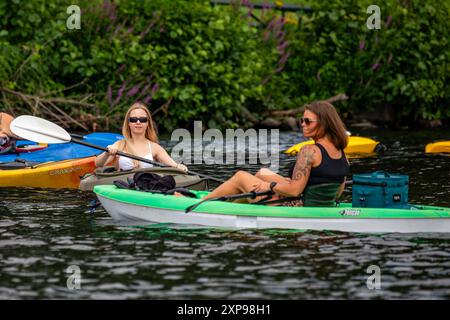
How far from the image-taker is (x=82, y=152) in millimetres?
15008

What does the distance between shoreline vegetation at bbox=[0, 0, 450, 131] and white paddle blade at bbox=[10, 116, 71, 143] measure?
6370mm

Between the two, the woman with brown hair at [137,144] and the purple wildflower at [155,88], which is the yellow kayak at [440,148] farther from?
the woman with brown hair at [137,144]

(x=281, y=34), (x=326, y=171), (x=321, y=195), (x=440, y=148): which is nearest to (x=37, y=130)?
(x=321, y=195)

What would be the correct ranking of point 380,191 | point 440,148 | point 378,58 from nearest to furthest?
1. point 380,191
2. point 440,148
3. point 378,58

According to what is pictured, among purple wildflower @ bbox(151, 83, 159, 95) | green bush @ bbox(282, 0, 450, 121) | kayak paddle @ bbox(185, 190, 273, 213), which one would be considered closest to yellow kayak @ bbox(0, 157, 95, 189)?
kayak paddle @ bbox(185, 190, 273, 213)

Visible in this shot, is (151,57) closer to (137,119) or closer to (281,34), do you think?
(281,34)

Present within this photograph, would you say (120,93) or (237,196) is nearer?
(237,196)

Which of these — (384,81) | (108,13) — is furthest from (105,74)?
(384,81)

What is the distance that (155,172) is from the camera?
11906 millimetres

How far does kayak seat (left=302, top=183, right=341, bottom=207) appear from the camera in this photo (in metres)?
10.1

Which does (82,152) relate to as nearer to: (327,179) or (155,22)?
(327,179)

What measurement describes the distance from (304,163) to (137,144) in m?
2.88

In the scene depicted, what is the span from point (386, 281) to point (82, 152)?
7.33 m

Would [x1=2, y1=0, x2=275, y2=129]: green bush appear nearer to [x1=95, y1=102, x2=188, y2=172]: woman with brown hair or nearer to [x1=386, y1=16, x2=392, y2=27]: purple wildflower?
[x1=386, y1=16, x2=392, y2=27]: purple wildflower
